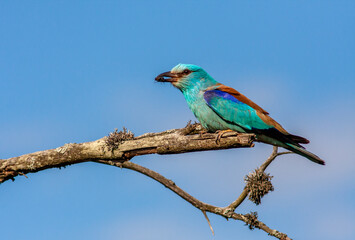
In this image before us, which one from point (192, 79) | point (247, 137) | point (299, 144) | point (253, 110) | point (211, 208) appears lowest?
point (211, 208)

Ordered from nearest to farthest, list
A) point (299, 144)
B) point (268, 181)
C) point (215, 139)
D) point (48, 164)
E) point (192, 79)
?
1. point (268, 181)
2. point (215, 139)
3. point (48, 164)
4. point (299, 144)
5. point (192, 79)

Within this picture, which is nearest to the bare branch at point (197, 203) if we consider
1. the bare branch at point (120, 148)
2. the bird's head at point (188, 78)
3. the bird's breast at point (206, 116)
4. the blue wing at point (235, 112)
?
the bare branch at point (120, 148)

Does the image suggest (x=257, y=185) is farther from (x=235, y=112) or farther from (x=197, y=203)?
(x=235, y=112)

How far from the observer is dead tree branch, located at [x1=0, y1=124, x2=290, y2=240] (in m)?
5.29

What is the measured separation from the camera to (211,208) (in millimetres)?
5270

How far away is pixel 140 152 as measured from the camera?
5.80 m

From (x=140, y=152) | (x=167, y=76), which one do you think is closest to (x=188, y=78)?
(x=167, y=76)

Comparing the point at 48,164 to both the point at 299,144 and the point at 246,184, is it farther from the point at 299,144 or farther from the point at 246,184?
the point at 299,144

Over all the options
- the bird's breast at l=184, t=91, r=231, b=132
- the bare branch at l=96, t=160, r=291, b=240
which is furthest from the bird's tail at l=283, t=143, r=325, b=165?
the bare branch at l=96, t=160, r=291, b=240

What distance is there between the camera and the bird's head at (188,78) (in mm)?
7734

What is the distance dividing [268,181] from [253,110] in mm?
2237

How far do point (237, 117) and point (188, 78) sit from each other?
123 centimetres

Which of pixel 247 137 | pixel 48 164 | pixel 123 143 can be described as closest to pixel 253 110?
pixel 247 137

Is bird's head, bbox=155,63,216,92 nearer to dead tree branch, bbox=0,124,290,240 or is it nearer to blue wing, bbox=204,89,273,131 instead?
blue wing, bbox=204,89,273,131
